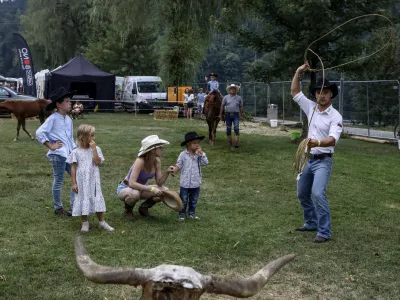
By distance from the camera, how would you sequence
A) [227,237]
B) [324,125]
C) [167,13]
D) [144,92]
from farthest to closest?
1. [144,92]
2. [167,13]
3. [227,237]
4. [324,125]

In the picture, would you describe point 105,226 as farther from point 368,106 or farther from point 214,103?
point 368,106

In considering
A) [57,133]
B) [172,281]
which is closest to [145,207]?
[57,133]

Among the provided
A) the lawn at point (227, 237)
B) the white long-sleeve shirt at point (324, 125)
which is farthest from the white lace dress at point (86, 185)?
the white long-sleeve shirt at point (324, 125)

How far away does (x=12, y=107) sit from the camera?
18156mm

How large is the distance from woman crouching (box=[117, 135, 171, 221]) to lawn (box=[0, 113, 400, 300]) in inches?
12.4

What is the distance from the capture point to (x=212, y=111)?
55.1 ft

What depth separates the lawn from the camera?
218 inches

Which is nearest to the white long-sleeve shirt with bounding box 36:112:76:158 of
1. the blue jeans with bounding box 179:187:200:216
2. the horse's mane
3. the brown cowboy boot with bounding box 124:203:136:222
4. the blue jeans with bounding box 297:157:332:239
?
the brown cowboy boot with bounding box 124:203:136:222

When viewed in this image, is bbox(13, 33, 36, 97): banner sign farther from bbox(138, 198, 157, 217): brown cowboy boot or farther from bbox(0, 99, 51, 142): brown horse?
bbox(138, 198, 157, 217): brown cowboy boot

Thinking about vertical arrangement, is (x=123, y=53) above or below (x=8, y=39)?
below

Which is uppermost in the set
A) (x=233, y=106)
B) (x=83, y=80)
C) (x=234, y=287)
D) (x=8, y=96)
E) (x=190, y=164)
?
(x=83, y=80)

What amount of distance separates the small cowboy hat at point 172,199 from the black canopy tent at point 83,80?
26254mm

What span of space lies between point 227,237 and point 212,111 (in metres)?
9.83

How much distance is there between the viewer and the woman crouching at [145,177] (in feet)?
24.8
